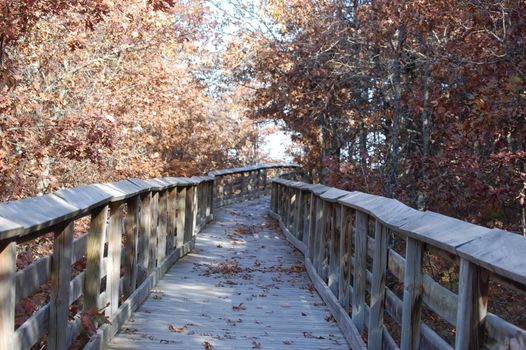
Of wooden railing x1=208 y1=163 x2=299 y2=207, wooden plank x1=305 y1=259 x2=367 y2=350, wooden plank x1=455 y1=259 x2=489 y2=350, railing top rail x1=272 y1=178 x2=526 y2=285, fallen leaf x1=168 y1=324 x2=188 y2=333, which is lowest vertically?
fallen leaf x1=168 y1=324 x2=188 y2=333

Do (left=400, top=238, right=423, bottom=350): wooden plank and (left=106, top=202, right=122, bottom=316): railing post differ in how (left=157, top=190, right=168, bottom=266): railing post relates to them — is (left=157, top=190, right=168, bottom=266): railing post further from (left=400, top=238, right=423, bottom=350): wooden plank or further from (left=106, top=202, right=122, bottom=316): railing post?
(left=400, top=238, right=423, bottom=350): wooden plank

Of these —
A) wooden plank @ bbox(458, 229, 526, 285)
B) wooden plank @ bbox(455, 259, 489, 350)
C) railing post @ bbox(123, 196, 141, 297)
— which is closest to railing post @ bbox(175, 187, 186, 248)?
railing post @ bbox(123, 196, 141, 297)

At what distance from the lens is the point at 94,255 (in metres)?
4.84

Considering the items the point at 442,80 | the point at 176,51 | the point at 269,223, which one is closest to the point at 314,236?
the point at 442,80

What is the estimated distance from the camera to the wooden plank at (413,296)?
3875 millimetres

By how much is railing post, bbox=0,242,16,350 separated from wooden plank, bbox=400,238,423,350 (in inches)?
88.4

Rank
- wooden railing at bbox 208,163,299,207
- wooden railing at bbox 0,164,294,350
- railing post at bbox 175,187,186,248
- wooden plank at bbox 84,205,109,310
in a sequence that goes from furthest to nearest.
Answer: wooden railing at bbox 208,163,299,207 < railing post at bbox 175,187,186,248 < wooden plank at bbox 84,205,109,310 < wooden railing at bbox 0,164,294,350

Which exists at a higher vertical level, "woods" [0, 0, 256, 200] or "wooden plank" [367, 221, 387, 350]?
"woods" [0, 0, 256, 200]

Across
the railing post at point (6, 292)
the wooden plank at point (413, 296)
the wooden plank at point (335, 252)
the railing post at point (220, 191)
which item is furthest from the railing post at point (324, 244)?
the railing post at point (220, 191)

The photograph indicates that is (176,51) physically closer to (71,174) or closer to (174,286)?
(71,174)

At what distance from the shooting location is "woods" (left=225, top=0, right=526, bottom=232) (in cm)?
853

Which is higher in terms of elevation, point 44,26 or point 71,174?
point 44,26

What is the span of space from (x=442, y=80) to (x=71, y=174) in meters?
7.81

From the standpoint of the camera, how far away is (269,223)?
17.8 m
